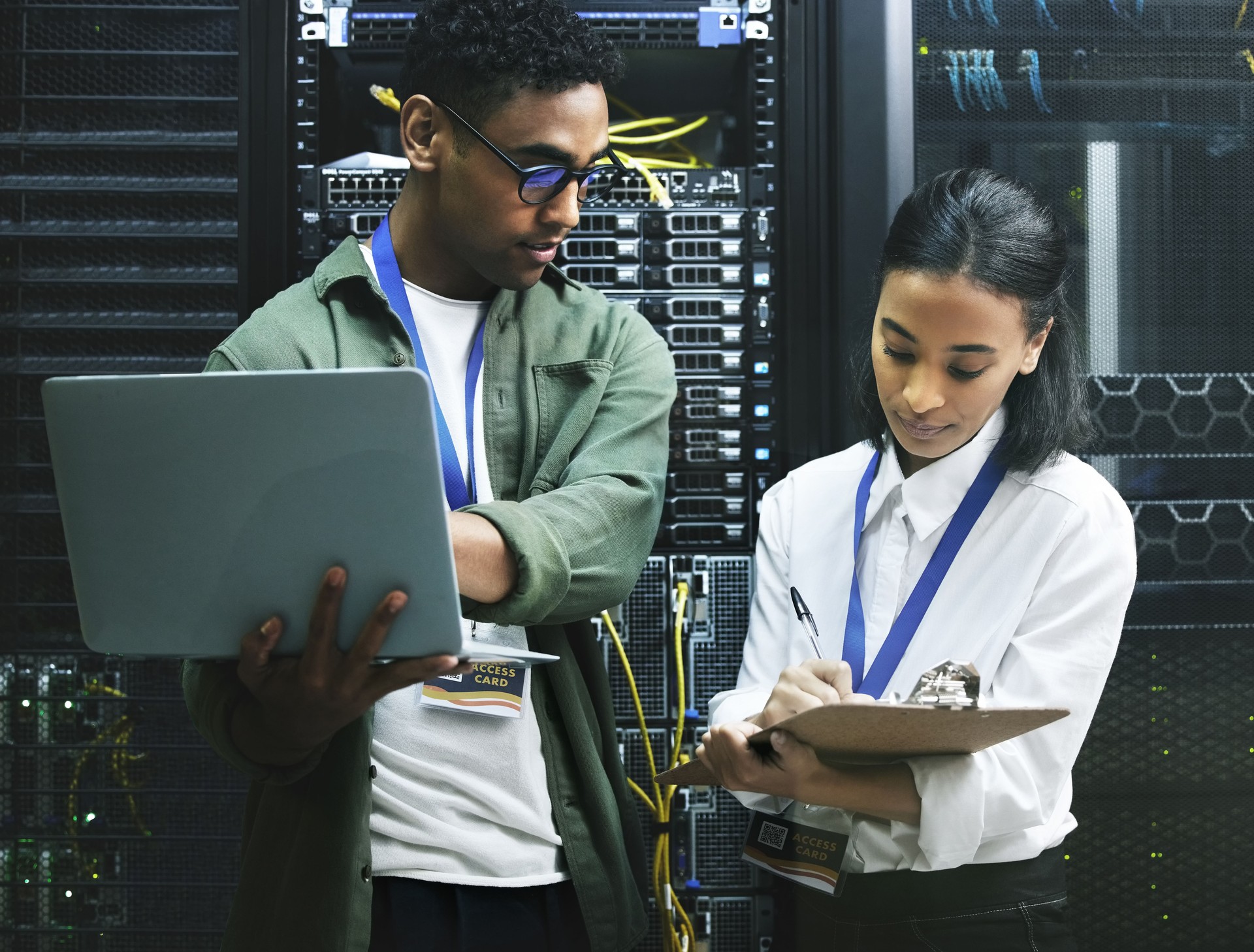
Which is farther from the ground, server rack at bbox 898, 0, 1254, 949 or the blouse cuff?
server rack at bbox 898, 0, 1254, 949

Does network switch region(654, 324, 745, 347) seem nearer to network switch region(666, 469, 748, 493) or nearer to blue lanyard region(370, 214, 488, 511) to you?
network switch region(666, 469, 748, 493)

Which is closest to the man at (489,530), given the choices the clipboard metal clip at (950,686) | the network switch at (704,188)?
the clipboard metal clip at (950,686)

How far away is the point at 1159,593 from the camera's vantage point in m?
1.81

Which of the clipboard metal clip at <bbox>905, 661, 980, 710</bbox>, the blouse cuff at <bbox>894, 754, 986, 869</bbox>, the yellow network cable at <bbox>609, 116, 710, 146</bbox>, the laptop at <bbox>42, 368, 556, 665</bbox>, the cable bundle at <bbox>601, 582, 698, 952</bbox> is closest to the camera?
the laptop at <bbox>42, 368, 556, 665</bbox>

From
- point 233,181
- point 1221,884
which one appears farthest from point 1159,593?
point 233,181

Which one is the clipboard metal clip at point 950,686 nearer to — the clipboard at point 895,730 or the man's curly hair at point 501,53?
the clipboard at point 895,730

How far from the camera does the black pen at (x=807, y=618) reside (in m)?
1.30

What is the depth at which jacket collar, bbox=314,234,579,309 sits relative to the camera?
1240 mm

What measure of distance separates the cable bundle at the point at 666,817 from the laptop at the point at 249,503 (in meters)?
0.86

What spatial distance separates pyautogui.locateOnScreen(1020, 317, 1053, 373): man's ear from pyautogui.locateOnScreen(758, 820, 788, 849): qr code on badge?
25.0 inches

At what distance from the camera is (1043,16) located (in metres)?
1.80

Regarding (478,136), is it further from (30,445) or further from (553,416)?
(30,445)

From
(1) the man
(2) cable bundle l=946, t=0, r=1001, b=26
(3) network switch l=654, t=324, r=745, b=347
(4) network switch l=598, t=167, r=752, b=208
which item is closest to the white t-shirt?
(1) the man

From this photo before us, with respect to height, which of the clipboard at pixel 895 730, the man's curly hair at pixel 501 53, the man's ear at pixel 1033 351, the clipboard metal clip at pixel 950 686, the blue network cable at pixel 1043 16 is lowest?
the clipboard at pixel 895 730
